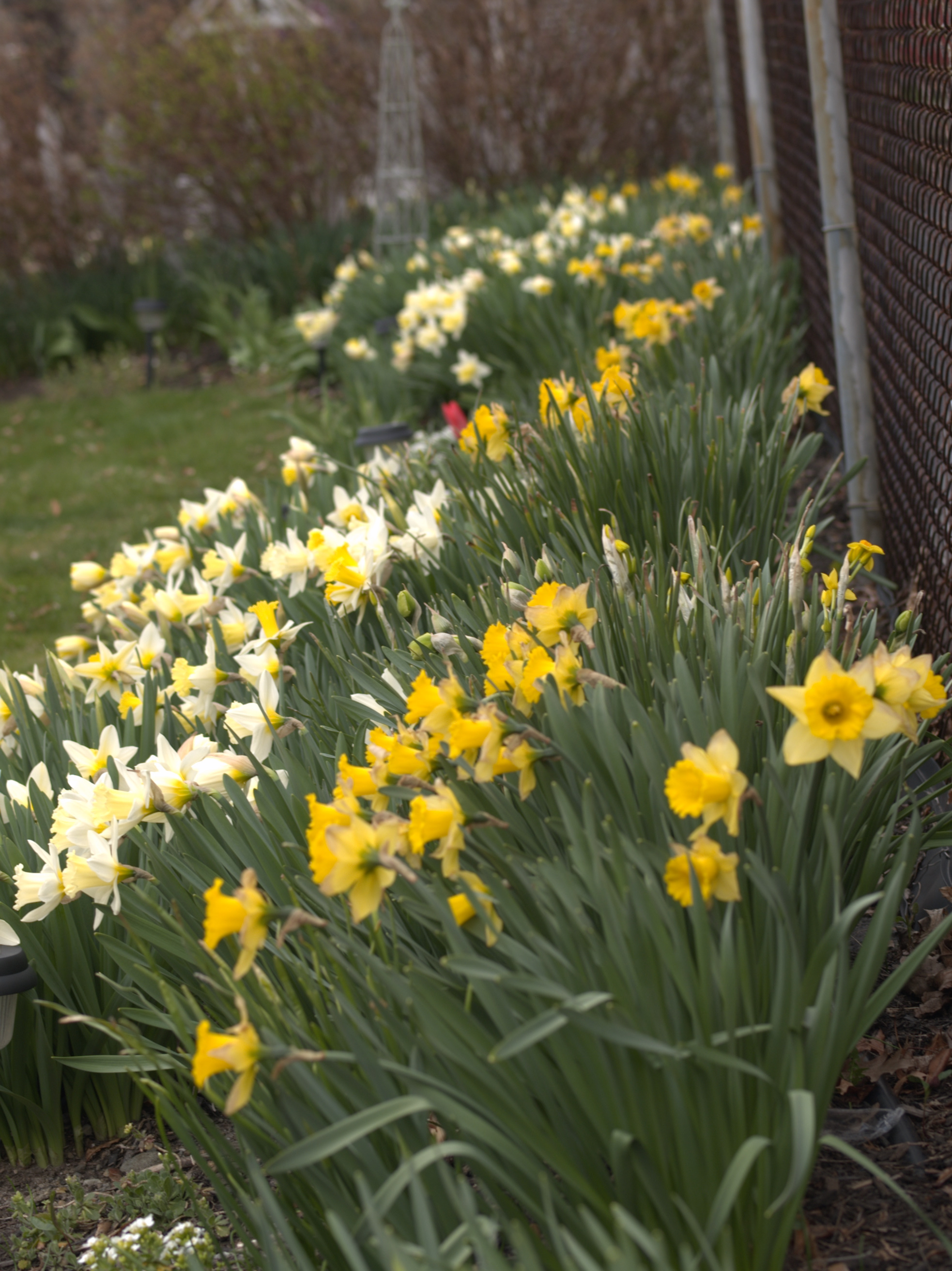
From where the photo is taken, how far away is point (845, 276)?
10.2 ft

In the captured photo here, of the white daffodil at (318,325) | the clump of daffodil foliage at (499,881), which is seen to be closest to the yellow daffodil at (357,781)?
the clump of daffodil foliage at (499,881)

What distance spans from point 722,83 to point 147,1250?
8739mm

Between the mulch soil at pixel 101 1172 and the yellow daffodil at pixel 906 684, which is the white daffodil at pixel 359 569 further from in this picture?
the yellow daffodil at pixel 906 684

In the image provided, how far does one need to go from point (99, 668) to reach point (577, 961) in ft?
4.89

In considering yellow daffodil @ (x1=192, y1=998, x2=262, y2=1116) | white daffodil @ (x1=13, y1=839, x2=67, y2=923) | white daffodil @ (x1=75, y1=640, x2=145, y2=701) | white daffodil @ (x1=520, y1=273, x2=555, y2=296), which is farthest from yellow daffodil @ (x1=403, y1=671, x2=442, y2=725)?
white daffodil @ (x1=520, y1=273, x2=555, y2=296)

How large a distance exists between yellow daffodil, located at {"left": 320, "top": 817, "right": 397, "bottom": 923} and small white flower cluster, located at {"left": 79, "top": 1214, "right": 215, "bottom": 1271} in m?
0.52

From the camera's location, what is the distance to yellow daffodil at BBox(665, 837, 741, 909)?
1219mm

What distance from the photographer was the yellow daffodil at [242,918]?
121 cm

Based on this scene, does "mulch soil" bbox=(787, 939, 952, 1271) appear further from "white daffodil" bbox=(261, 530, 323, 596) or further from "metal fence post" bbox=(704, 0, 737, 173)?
"metal fence post" bbox=(704, 0, 737, 173)

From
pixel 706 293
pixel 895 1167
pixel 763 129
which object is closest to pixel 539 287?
pixel 706 293

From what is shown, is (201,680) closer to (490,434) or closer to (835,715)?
(490,434)

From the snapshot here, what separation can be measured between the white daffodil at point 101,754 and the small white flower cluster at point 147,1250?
69cm

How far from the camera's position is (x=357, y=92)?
1065 centimetres

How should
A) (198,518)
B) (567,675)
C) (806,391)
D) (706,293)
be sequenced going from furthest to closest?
1. (706,293)
2. (198,518)
3. (806,391)
4. (567,675)
